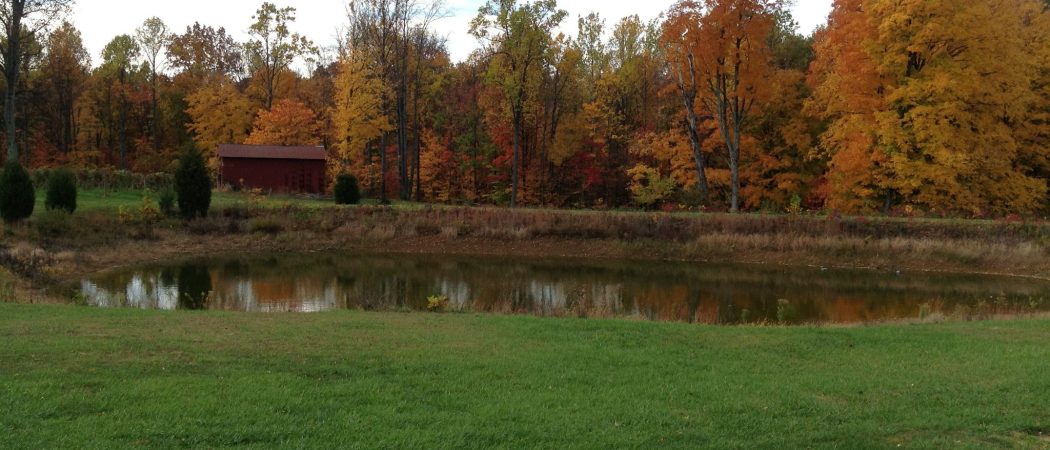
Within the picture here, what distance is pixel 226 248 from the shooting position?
25.9 m

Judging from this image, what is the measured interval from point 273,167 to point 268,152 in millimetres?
832

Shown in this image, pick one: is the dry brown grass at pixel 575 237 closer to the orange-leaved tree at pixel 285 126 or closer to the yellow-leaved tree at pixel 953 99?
the yellow-leaved tree at pixel 953 99

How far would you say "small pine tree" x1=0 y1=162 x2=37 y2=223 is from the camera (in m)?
22.9

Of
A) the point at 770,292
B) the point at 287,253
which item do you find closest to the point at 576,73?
the point at 287,253

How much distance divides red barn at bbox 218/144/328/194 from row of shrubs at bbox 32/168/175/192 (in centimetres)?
438

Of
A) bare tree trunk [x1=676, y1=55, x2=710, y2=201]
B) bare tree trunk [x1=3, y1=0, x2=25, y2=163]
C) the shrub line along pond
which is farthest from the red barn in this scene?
the shrub line along pond

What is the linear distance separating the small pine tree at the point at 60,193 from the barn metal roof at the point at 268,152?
14014 millimetres

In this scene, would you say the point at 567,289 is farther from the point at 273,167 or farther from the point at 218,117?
the point at 218,117

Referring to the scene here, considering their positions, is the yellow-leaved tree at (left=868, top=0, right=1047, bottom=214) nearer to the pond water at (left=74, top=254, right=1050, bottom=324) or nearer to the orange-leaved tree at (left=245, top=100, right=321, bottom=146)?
the pond water at (left=74, top=254, right=1050, bottom=324)

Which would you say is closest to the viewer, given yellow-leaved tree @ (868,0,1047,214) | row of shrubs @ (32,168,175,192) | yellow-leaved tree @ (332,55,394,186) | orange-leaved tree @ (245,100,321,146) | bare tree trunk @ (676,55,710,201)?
yellow-leaved tree @ (868,0,1047,214)

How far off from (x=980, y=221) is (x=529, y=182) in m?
23.4

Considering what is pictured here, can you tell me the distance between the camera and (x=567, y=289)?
19000 mm

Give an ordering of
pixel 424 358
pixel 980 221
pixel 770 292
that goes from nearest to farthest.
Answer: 1. pixel 424 358
2. pixel 770 292
3. pixel 980 221

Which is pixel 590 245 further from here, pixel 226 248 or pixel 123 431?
pixel 123 431
